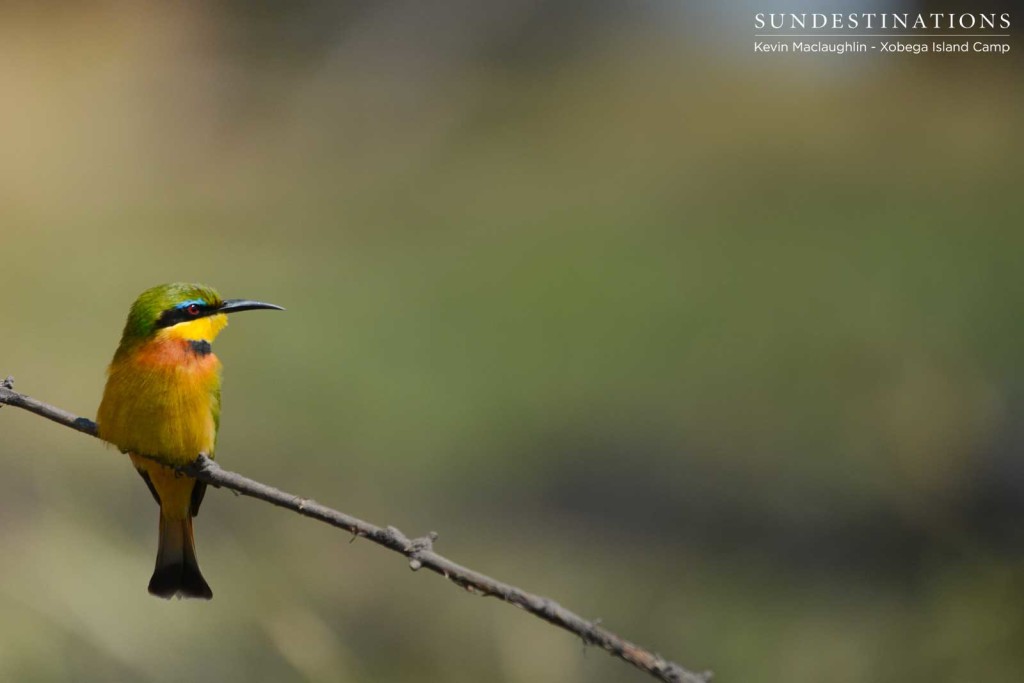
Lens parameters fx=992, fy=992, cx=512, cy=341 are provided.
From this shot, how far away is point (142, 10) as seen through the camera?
3246 millimetres

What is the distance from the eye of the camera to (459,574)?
0.87m

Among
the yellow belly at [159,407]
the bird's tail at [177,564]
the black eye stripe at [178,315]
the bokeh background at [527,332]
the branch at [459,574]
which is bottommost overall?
the branch at [459,574]

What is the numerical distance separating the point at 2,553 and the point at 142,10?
5.87ft

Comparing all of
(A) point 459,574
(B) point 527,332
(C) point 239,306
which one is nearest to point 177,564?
(C) point 239,306

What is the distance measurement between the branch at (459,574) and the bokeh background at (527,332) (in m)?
1.36

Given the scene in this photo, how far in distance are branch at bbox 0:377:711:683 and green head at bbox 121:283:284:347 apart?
36cm

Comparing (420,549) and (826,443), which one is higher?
(826,443)

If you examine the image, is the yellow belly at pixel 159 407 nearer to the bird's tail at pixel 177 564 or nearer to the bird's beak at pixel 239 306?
the bird's beak at pixel 239 306

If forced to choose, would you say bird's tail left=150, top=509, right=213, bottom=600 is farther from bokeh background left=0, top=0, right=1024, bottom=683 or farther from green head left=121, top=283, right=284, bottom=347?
bokeh background left=0, top=0, right=1024, bottom=683

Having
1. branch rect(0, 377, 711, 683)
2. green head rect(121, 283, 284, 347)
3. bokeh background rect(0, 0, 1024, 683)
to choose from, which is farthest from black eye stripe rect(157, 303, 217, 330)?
bokeh background rect(0, 0, 1024, 683)

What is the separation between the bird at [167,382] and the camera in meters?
1.50

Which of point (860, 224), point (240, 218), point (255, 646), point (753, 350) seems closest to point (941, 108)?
point (860, 224)

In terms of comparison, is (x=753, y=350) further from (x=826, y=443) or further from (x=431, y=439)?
(x=431, y=439)

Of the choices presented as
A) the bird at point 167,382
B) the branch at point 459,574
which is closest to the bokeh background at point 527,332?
the bird at point 167,382
